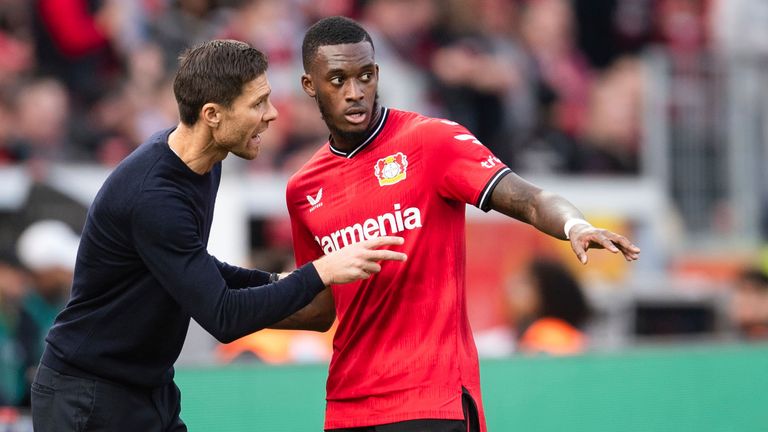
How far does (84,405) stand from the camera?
14.9 ft

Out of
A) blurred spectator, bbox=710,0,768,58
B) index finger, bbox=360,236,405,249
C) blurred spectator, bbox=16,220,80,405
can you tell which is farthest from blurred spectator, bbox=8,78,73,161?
blurred spectator, bbox=710,0,768,58

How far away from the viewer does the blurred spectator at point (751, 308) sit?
9789 millimetres

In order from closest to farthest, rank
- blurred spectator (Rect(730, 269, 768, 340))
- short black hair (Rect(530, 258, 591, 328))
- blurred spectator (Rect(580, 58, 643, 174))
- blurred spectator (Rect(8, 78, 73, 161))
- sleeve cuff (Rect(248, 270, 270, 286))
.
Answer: sleeve cuff (Rect(248, 270, 270, 286))
short black hair (Rect(530, 258, 591, 328))
blurred spectator (Rect(730, 269, 768, 340))
blurred spectator (Rect(8, 78, 73, 161))
blurred spectator (Rect(580, 58, 643, 174))

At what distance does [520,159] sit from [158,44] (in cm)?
360

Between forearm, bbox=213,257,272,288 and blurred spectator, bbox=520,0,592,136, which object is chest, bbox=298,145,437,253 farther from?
blurred spectator, bbox=520,0,592,136

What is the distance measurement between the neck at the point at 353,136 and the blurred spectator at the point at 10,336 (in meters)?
3.43

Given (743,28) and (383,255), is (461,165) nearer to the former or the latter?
(383,255)

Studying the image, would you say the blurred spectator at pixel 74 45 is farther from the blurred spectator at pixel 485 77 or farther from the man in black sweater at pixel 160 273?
the man in black sweater at pixel 160 273

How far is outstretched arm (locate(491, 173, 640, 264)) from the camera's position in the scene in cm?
404

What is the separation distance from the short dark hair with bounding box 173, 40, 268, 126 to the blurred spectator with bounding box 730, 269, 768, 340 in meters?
6.16

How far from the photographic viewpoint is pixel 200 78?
450 centimetres

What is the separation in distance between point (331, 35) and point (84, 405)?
5.28 feet

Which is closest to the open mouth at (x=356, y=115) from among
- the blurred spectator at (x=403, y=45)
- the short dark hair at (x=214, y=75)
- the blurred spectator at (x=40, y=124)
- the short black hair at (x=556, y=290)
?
the short dark hair at (x=214, y=75)

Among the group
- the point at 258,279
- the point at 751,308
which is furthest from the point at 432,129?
the point at 751,308
